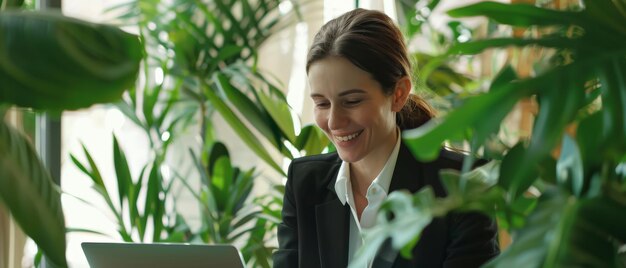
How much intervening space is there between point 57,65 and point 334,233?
1344 mm

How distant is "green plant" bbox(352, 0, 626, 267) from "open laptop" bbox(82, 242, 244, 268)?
81 cm

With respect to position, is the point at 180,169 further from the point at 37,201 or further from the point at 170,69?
the point at 37,201

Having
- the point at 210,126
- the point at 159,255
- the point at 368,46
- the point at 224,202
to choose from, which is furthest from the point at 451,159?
the point at 210,126

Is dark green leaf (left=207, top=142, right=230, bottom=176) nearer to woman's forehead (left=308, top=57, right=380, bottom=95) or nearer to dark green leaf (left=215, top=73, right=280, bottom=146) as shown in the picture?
dark green leaf (left=215, top=73, right=280, bottom=146)

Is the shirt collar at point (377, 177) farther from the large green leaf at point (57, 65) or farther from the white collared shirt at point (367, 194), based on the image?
the large green leaf at point (57, 65)

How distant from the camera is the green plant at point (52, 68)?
765 millimetres

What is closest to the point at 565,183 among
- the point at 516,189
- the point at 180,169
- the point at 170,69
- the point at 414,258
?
the point at 516,189

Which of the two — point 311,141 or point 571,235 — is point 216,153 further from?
point 571,235

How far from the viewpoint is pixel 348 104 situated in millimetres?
1908

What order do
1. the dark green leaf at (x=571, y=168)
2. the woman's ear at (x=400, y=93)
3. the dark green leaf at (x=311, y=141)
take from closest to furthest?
the dark green leaf at (x=571, y=168) < the woman's ear at (x=400, y=93) < the dark green leaf at (x=311, y=141)

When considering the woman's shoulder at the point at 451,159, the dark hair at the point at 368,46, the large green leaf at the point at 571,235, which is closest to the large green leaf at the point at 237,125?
the dark hair at the point at 368,46

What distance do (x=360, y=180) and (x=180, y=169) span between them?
5.29ft

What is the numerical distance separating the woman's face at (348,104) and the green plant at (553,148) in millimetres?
1009

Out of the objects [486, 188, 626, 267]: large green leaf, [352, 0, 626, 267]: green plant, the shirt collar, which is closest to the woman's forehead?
the shirt collar
